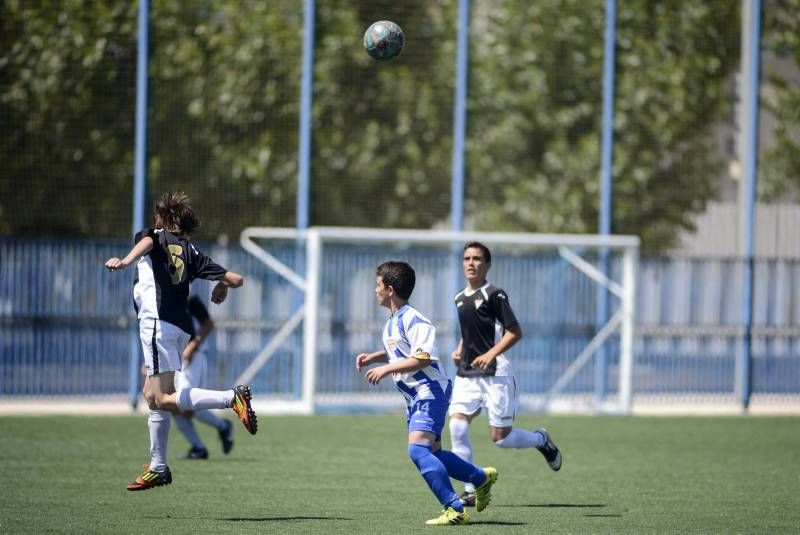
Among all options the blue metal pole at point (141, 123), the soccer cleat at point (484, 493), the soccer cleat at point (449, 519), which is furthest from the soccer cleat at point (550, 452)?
the blue metal pole at point (141, 123)

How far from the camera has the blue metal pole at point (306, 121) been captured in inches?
784

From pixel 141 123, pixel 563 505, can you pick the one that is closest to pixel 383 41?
pixel 563 505

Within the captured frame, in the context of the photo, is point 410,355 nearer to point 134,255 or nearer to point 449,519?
point 449,519

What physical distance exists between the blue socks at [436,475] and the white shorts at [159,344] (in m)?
1.90

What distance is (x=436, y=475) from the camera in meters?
8.00

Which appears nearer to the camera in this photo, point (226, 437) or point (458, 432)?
point (458, 432)

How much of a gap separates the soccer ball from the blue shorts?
14.1 feet

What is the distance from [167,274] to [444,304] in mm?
11399

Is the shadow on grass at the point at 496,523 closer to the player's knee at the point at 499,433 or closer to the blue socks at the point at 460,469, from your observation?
the blue socks at the point at 460,469

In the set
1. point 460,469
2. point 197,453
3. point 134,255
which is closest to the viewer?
point 134,255

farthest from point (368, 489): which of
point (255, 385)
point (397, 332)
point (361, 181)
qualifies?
point (361, 181)

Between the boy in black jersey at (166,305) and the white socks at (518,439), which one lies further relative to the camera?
the white socks at (518,439)

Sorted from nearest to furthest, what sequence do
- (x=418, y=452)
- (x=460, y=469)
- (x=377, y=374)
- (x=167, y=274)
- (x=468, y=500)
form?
(x=377, y=374)
(x=418, y=452)
(x=460, y=469)
(x=167, y=274)
(x=468, y=500)

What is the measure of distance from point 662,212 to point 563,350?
136 inches
